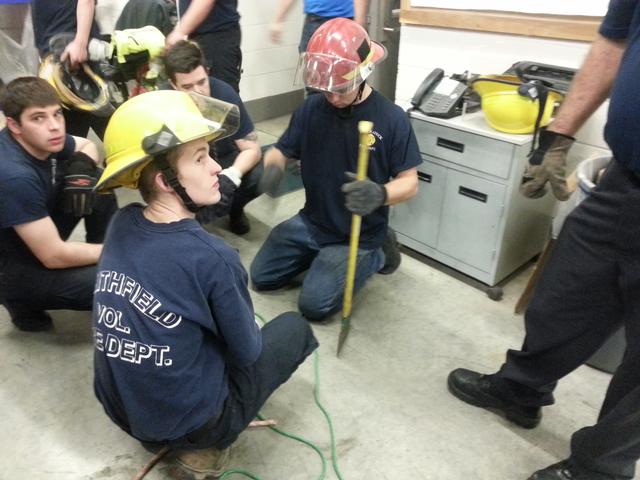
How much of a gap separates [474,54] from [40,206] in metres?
2.19

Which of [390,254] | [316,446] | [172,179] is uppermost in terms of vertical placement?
[172,179]

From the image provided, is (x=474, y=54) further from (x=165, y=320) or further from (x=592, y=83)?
→ (x=165, y=320)

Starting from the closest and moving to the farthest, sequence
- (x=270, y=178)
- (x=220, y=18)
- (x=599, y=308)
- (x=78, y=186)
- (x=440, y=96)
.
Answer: (x=599, y=308), (x=78, y=186), (x=270, y=178), (x=440, y=96), (x=220, y=18)

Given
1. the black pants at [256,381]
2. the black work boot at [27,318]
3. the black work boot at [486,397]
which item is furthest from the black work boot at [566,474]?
the black work boot at [27,318]

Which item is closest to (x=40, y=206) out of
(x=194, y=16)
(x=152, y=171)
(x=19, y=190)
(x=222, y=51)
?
(x=19, y=190)

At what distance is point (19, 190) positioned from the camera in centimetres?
174

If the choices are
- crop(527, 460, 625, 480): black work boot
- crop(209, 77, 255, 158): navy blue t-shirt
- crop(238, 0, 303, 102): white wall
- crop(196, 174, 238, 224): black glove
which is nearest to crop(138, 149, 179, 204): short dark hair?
crop(196, 174, 238, 224): black glove

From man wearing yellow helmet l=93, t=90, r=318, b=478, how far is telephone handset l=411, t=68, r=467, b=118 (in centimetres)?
129

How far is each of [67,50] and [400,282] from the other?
2276mm

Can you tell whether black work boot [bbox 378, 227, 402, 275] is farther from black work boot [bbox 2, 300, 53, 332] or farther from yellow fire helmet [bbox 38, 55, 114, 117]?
yellow fire helmet [bbox 38, 55, 114, 117]

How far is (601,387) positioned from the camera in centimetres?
195

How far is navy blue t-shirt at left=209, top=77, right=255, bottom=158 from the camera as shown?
2.47 meters

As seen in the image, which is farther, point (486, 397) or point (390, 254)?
point (390, 254)

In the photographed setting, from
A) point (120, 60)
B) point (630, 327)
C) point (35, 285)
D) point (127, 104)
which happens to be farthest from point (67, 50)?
point (630, 327)
